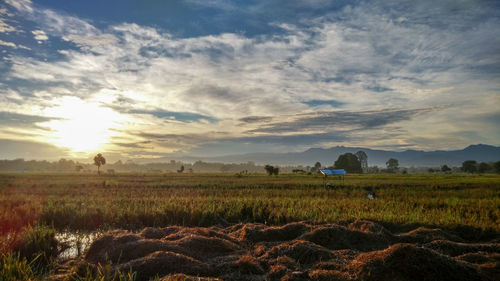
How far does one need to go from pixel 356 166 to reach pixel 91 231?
266 feet

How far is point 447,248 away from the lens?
5742 millimetres

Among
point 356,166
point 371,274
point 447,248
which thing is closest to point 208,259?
point 371,274

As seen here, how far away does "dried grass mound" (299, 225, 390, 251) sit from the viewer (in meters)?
6.05

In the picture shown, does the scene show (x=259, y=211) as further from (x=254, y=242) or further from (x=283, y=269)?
(x=283, y=269)

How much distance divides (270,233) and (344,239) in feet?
5.56

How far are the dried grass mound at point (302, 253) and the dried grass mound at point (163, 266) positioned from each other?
4.55ft

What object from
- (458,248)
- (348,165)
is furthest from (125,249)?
(348,165)

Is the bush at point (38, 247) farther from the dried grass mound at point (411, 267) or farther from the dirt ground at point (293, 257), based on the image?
the dried grass mound at point (411, 267)

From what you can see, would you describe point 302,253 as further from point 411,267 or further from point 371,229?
point 371,229

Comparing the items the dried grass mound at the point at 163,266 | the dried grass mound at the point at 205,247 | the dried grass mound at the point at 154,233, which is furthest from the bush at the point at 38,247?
the dried grass mound at the point at 205,247

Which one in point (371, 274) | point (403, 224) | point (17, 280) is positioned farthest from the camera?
point (403, 224)

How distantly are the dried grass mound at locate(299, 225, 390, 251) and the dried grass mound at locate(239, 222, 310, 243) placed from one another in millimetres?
536

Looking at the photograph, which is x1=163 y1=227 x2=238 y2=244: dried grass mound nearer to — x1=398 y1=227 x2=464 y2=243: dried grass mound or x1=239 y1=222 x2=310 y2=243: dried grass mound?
x1=239 y1=222 x2=310 y2=243: dried grass mound

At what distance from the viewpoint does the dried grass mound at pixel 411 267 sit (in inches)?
161
